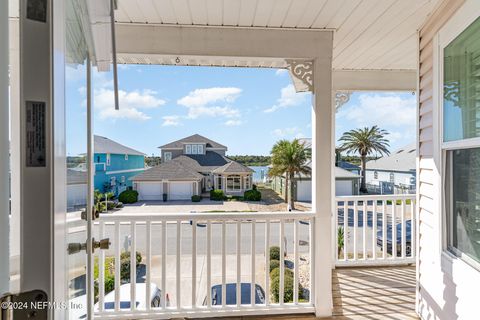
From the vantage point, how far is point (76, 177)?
0.82 metres

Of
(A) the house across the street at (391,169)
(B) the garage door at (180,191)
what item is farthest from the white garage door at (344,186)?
(A) the house across the street at (391,169)

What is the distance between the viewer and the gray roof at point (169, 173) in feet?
19.3

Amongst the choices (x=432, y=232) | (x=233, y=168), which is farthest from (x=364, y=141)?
(x=432, y=232)

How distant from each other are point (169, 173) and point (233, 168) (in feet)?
6.28

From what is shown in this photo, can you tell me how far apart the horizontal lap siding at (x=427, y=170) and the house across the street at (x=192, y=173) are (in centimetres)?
459

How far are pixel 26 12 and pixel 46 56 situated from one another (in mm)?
80

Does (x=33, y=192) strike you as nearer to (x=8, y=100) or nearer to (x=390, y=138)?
(x=8, y=100)

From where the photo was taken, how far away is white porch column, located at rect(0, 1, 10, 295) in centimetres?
41

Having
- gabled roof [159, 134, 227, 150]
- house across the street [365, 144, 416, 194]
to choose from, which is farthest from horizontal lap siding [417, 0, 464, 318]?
house across the street [365, 144, 416, 194]

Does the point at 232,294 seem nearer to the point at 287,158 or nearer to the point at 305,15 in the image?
the point at 305,15

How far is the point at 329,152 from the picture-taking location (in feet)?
7.25

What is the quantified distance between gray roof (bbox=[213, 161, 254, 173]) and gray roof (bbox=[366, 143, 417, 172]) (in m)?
8.29

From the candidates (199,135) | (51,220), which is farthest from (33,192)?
(199,135)

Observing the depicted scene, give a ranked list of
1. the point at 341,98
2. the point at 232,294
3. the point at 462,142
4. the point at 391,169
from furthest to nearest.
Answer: the point at 391,169
the point at 341,98
the point at 232,294
the point at 462,142
